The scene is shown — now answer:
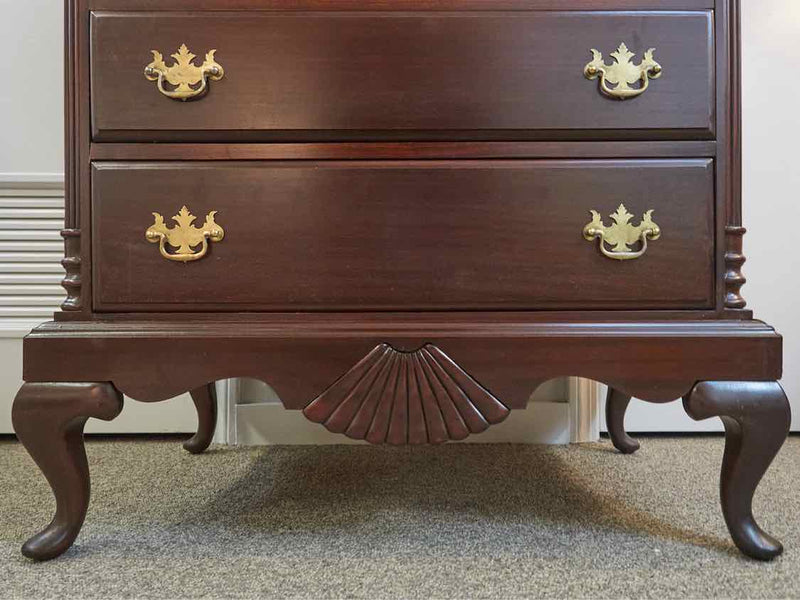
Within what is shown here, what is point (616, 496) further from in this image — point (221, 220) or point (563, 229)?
point (221, 220)

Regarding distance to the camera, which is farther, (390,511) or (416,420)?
(390,511)

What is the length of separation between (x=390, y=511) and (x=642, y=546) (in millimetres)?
335

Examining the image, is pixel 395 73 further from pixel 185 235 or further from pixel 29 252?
pixel 29 252

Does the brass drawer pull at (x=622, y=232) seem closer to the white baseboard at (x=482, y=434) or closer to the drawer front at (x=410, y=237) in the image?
the drawer front at (x=410, y=237)

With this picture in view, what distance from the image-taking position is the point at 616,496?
896mm

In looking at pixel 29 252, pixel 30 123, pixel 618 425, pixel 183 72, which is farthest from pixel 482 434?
pixel 30 123

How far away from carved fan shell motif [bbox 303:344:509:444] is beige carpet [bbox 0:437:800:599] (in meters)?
0.16

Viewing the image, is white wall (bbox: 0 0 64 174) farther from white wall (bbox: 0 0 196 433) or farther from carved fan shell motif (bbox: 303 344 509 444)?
carved fan shell motif (bbox: 303 344 509 444)

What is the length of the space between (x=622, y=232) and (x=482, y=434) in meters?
0.65

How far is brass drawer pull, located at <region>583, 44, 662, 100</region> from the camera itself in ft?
2.22

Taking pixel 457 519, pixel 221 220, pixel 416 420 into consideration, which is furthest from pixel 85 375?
pixel 457 519

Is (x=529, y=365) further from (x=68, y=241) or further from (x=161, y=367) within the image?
(x=68, y=241)

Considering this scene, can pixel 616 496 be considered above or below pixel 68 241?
below

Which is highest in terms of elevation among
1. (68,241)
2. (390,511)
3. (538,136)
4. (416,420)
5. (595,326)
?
(538,136)
